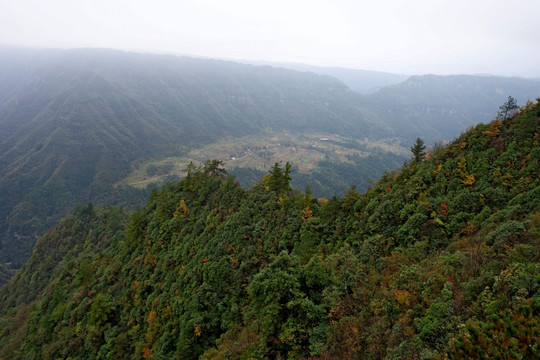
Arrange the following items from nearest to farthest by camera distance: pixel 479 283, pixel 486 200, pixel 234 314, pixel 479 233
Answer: pixel 479 283 < pixel 479 233 < pixel 486 200 < pixel 234 314

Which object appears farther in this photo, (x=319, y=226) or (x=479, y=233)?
(x=319, y=226)

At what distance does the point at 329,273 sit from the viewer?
A: 20.3 meters

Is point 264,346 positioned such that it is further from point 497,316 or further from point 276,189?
point 276,189

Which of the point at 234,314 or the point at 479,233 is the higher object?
the point at 479,233

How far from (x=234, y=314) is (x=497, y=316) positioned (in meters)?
20.4

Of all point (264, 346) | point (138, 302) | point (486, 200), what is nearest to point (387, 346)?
point (264, 346)

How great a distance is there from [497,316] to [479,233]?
416 inches

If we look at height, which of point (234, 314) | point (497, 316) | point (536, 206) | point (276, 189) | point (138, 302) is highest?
point (536, 206)

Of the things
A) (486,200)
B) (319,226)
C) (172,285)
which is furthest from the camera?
(172,285)

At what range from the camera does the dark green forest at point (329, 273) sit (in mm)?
11879

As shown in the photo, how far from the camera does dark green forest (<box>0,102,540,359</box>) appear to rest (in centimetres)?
1188

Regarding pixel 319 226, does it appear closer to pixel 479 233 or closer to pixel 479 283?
pixel 479 233

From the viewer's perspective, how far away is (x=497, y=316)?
975 centimetres

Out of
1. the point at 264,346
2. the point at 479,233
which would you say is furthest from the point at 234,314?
the point at 479,233
